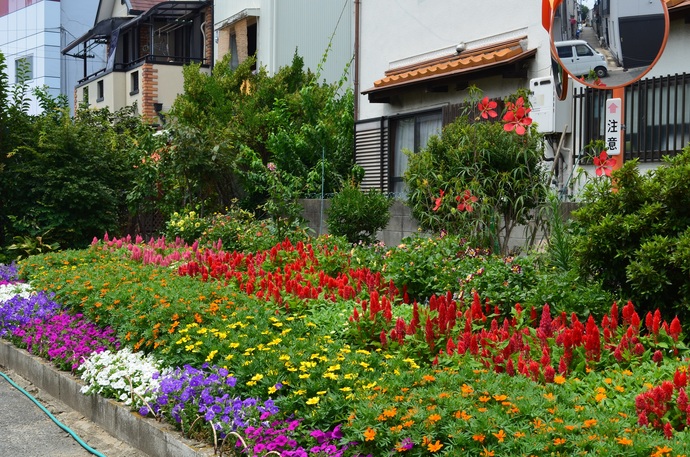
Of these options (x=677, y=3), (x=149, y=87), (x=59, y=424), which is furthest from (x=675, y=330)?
(x=149, y=87)

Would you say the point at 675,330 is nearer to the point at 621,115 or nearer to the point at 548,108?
the point at 621,115

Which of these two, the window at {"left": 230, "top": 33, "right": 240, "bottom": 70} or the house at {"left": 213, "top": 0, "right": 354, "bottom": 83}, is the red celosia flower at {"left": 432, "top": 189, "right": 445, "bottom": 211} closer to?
the house at {"left": 213, "top": 0, "right": 354, "bottom": 83}

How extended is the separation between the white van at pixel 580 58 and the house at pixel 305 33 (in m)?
15.0

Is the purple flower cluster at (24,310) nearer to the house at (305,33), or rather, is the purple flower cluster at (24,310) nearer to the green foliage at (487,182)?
the green foliage at (487,182)

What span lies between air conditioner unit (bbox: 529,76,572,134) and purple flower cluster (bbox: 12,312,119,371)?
6863 millimetres

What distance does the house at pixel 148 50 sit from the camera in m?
29.2

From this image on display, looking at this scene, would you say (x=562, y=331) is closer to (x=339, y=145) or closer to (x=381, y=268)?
(x=381, y=268)

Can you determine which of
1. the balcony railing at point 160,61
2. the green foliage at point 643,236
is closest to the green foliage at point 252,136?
the balcony railing at point 160,61

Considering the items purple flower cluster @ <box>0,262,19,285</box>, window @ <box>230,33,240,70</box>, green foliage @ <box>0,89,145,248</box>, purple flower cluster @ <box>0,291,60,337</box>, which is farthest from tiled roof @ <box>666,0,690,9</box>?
window @ <box>230,33,240,70</box>

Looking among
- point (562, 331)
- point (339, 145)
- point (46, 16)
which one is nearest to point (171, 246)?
point (339, 145)

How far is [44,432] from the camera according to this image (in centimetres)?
693

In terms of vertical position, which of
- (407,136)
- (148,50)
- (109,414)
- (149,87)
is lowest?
(109,414)

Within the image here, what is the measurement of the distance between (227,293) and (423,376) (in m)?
3.41

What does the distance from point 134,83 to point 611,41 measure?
2554 cm
